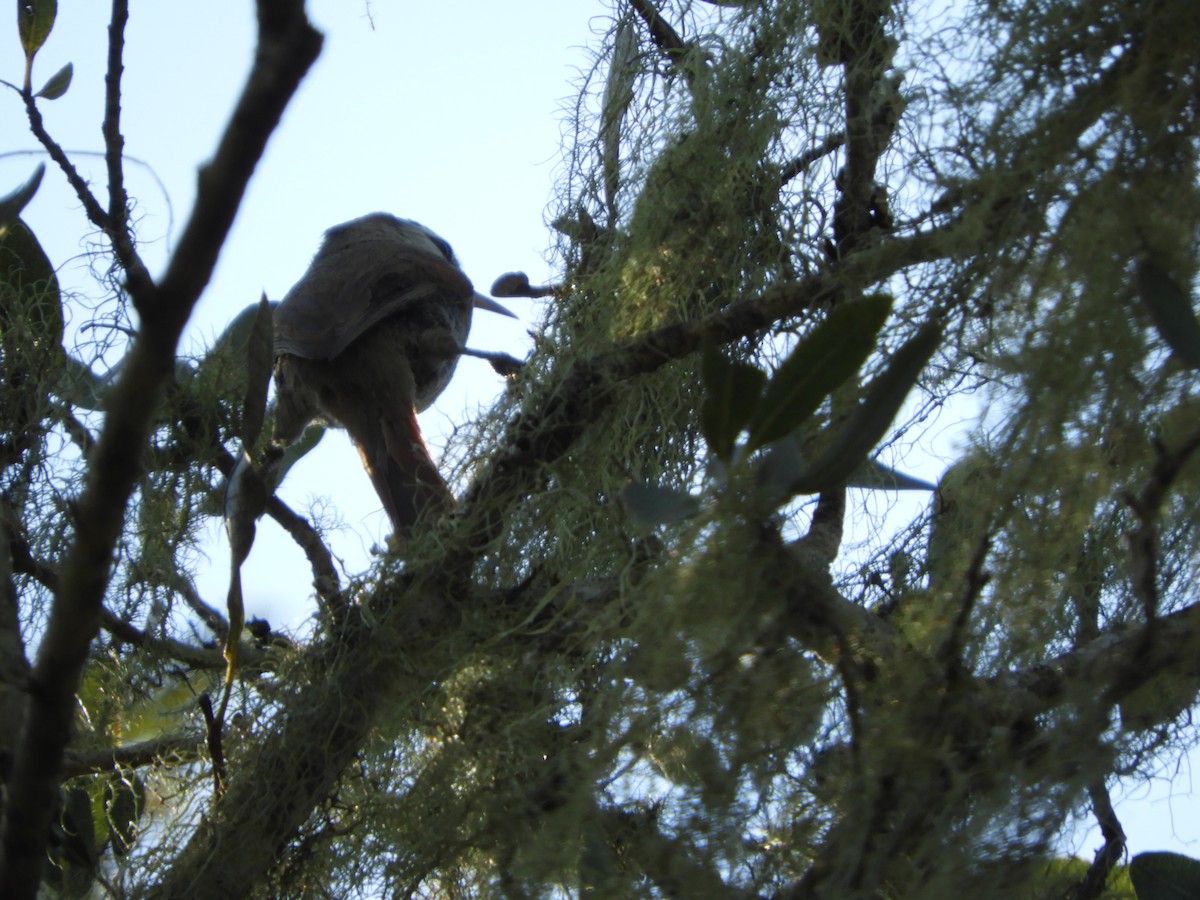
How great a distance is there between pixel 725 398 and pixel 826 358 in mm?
82

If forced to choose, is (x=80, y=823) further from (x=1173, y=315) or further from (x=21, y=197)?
(x=1173, y=315)

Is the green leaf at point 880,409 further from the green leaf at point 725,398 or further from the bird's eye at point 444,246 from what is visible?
the bird's eye at point 444,246

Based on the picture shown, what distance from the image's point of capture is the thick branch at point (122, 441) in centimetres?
73

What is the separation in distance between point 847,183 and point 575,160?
529mm

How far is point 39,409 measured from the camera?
6.40 feet

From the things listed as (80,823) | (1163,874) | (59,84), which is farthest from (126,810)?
(1163,874)

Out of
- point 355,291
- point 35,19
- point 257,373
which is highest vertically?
point 355,291

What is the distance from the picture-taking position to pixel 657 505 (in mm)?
945

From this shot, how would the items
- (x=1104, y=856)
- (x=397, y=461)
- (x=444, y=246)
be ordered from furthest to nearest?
(x=444, y=246) < (x=397, y=461) < (x=1104, y=856)

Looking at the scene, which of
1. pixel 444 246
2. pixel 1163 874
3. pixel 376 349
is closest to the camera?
pixel 1163 874

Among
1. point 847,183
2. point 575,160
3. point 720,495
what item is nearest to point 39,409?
point 575,160

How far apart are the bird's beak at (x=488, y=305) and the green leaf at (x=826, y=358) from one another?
1.93 meters

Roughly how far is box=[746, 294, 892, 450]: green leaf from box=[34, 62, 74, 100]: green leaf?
1268mm

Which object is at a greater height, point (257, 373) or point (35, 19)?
point (35, 19)
